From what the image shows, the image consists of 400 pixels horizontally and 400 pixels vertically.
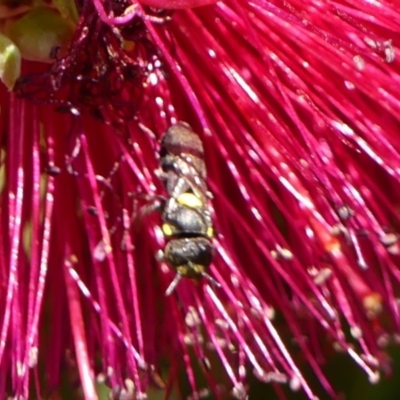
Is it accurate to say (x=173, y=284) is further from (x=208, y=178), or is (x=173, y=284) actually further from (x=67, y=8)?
(x=67, y=8)

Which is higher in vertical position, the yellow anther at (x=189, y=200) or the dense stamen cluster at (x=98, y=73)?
the dense stamen cluster at (x=98, y=73)

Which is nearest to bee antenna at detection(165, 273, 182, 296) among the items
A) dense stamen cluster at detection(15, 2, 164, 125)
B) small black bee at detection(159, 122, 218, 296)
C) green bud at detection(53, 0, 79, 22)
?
small black bee at detection(159, 122, 218, 296)

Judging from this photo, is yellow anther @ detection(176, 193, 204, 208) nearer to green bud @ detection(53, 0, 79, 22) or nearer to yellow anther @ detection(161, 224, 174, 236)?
yellow anther @ detection(161, 224, 174, 236)

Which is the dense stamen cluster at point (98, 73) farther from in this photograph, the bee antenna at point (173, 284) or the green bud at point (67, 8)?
the bee antenna at point (173, 284)

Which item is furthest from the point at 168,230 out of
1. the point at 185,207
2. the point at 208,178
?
the point at 208,178

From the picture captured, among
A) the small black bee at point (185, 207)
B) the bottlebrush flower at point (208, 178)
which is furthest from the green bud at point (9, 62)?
the small black bee at point (185, 207)

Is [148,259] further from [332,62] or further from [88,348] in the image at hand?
[332,62]

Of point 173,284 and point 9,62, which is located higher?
point 9,62
